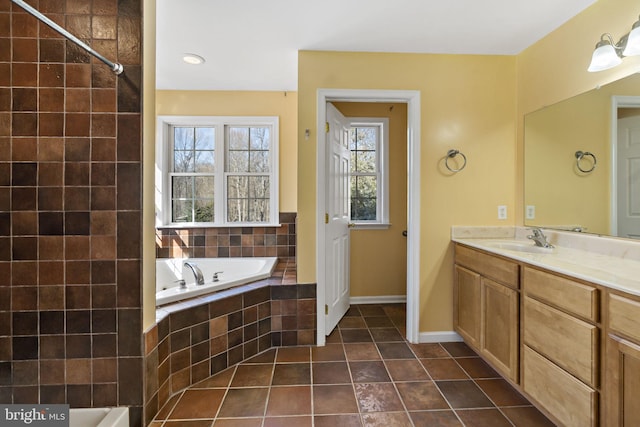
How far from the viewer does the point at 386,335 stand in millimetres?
2453

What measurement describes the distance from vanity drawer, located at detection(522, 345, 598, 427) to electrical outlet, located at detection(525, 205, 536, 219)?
3.67 feet

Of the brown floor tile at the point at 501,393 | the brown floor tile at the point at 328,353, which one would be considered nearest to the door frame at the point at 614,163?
the brown floor tile at the point at 501,393

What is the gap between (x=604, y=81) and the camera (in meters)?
1.70

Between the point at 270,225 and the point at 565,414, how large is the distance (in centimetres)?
264

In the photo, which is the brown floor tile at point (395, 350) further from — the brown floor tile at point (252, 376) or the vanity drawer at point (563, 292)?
the vanity drawer at point (563, 292)

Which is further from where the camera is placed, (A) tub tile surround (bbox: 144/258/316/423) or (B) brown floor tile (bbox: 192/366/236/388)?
(B) brown floor tile (bbox: 192/366/236/388)

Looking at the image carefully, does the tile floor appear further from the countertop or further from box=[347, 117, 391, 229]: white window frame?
box=[347, 117, 391, 229]: white window frame

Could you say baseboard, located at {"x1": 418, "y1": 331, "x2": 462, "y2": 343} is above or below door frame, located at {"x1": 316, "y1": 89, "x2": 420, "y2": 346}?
below

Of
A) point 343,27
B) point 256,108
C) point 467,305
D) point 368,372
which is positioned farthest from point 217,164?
point 467,305

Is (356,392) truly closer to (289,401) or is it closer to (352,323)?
(289,401)

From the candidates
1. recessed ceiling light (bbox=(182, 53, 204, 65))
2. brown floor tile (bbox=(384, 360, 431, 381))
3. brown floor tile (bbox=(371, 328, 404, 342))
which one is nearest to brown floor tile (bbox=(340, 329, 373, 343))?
brown floor tile (bbox=(371, 328, 404, 342))

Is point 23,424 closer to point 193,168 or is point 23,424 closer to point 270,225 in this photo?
point 270,225

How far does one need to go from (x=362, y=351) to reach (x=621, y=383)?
4.74 ft

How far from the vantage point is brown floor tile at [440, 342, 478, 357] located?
2156 mm
